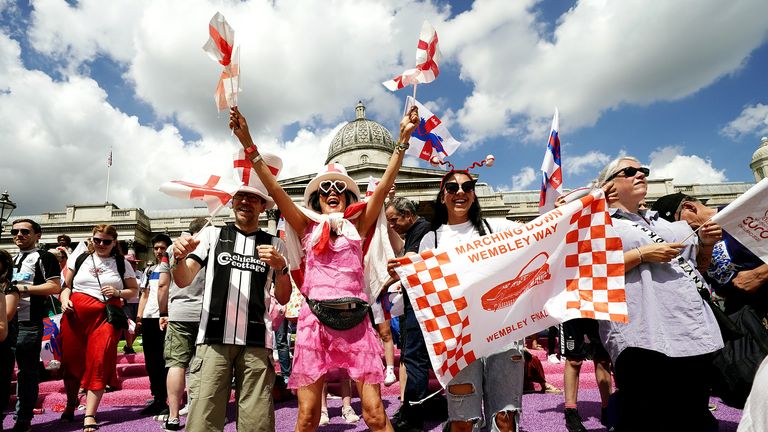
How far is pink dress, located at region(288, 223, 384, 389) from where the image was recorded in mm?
2590

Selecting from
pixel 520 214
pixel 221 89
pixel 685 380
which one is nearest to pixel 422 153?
pixel 221 89

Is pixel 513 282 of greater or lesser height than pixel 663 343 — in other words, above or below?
above

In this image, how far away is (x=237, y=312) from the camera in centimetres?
293

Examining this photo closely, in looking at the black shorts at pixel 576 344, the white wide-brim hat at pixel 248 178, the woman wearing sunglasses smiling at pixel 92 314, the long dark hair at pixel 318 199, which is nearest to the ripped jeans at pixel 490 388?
the long dark hair at pixel 318 199

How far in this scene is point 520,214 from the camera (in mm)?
38531

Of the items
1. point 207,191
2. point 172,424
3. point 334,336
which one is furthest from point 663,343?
point 172,424

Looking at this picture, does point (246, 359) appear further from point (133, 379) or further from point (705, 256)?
point (133, 379)

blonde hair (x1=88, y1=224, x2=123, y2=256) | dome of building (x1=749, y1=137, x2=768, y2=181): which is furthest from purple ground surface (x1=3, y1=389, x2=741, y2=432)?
dome of building (x1=749, y1=137, x2=768, y2=181)

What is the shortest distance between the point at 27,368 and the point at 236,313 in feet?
10.9

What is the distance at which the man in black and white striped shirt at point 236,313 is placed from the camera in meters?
2.77

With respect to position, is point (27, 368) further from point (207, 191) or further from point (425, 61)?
point (425, 61)

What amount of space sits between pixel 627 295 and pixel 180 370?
4030 millimetres

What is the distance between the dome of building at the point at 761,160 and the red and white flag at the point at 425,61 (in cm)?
3728

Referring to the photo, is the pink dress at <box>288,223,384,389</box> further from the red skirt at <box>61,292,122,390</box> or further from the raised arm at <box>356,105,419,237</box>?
the red skirt at <box>61,292,122,390</box>
